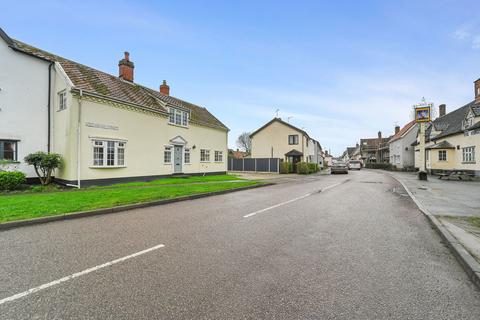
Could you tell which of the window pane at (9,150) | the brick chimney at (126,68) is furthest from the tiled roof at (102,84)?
the window pane at (9,150)

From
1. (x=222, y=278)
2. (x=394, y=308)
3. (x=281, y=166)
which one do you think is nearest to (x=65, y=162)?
(x=222, y=278)

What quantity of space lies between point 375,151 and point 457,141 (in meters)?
50.4

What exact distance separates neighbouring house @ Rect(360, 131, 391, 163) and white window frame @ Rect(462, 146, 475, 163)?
39.8m

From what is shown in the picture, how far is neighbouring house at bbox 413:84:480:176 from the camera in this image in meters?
22.5

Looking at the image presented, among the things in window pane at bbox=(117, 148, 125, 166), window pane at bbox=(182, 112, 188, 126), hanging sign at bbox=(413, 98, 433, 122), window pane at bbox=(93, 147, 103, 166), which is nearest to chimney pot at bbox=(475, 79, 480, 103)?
hanging sign at bbox=(413, 98, 433, 122)

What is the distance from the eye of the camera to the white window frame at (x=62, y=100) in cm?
1403

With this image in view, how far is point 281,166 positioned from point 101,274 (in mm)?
29092

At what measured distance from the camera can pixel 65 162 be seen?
13805mm

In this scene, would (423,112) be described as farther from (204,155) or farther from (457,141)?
(204,155)

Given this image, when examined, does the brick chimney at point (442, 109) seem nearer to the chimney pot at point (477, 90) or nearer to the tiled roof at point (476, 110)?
the chimney pot at point (477, 90)

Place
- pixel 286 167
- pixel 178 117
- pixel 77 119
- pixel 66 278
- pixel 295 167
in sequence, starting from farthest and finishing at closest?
pixel 295 167
pixel 286 167
pixel 178 117
pixel 77 119
pixel 66 278

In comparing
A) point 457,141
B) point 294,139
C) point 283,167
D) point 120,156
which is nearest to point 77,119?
point 120,156

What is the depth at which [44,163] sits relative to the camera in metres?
12.8

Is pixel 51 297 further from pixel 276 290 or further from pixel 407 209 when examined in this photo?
pixel 407 209
